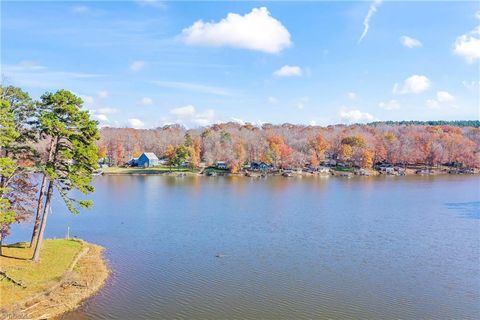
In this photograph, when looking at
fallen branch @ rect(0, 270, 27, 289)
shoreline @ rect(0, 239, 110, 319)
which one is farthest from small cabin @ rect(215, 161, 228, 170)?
fallen branch @ rect(0, 270, 27, 289)

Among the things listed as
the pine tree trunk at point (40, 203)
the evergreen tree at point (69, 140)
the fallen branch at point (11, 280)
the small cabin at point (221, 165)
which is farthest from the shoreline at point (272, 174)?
the fallen branch at point (11, 280)

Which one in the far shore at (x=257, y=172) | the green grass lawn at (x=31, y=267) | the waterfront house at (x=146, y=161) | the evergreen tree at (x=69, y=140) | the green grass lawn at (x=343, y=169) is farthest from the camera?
the waterfront house at (x=146, y=161)

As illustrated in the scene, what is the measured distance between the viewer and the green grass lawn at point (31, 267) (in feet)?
71.9

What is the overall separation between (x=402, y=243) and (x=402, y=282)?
10.4 m

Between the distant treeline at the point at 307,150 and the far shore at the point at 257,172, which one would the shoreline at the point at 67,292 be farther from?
the distant treeline at the point at 307,150

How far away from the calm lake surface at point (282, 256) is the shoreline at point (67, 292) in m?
0.85

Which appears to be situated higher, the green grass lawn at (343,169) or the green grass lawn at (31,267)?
the green grass lawn at (343,169)

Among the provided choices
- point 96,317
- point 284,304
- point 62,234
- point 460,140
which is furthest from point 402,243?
point 460,140

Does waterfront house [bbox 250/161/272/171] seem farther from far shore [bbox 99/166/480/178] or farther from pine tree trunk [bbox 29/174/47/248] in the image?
pine tree trunk [bbox 29/174/47/248]

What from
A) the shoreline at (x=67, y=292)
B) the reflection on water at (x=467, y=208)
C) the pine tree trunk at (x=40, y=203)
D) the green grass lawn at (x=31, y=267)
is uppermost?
the pine tree trunk at (x=40, y=203)

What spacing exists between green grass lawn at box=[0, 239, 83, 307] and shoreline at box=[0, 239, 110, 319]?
1.22ft

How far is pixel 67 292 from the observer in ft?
76.7

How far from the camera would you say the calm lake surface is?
22.4 m

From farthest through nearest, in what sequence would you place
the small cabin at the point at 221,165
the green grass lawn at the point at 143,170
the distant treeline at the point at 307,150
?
1. the distant treeline at the point at 307,150
2. the small cabin at the point at 221,165
3. the green grass lawn at the point at 143,170
